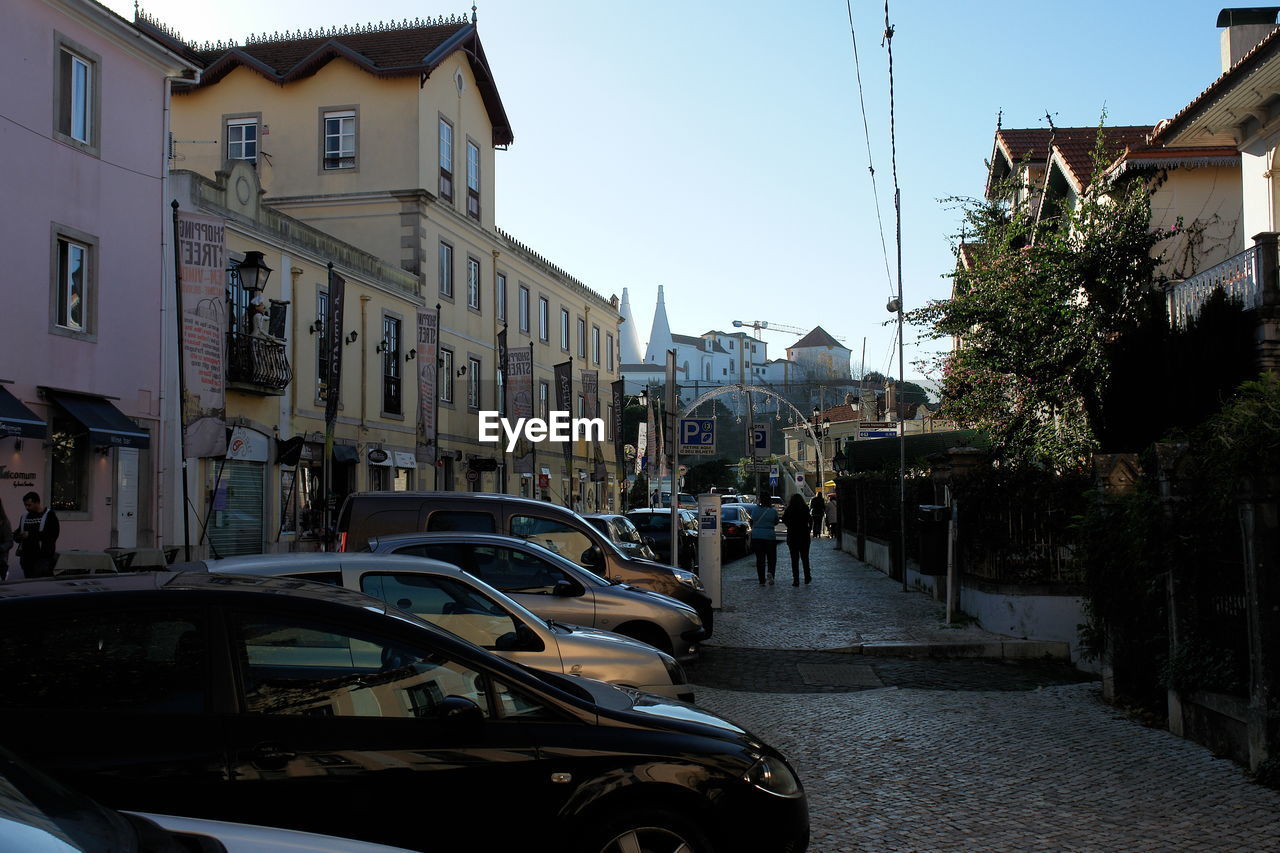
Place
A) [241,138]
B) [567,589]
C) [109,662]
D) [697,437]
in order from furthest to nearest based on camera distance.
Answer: [241,138], [697,437], [567,589], [109,662]

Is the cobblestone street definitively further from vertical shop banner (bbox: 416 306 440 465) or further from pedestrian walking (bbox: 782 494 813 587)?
vertical shop banner (bbox: 416 306 440 465)

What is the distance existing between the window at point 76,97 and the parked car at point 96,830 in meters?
19.5

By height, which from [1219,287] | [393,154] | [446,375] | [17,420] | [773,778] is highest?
[393,154]

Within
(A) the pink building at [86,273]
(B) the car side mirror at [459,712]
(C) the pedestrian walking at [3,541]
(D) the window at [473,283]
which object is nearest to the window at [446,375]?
(D) the window at [473,283]

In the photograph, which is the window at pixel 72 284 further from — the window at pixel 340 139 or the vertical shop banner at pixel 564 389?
the vertical shop banner at pixel 564 389

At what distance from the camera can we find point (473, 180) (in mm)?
40094

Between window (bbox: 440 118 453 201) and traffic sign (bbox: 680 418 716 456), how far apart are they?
19501 millimetres

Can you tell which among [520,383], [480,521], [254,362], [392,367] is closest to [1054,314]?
[480,521]

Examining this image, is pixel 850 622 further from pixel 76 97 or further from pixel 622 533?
pixel 76 97

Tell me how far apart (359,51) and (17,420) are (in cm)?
2231

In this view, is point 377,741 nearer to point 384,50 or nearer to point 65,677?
point 65,677

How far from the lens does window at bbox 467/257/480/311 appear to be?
39.4 meters

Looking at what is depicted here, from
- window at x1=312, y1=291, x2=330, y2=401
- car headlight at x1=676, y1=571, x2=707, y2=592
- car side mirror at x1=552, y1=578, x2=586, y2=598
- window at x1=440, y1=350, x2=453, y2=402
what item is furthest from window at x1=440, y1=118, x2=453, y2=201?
car side mirror at x1=552, y1=578, x2=586, y2=598

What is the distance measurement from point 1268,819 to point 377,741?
199 inches
